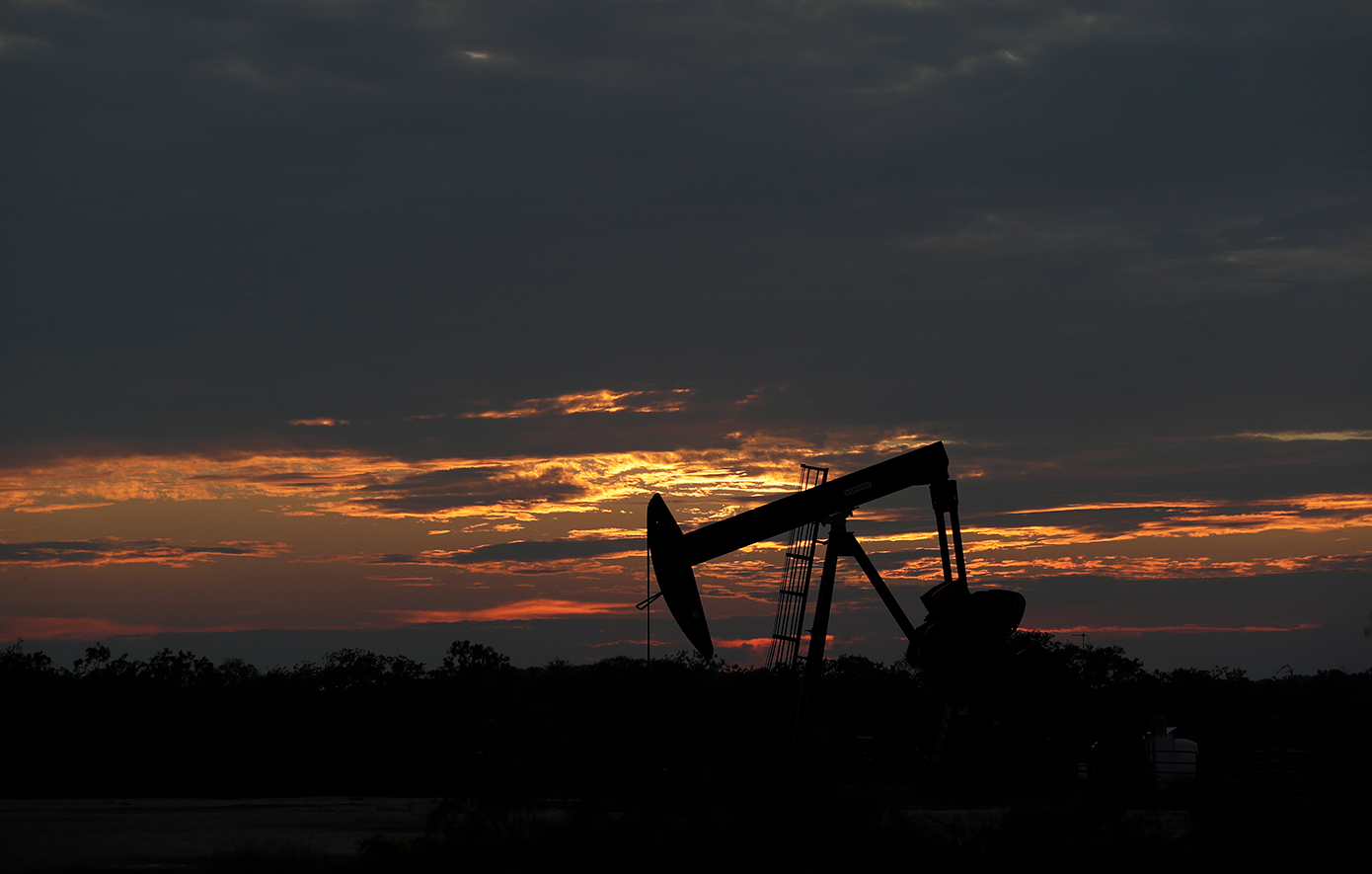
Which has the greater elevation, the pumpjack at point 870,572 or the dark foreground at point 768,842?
the pumpjack at point 870,572

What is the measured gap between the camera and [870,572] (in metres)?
20.0

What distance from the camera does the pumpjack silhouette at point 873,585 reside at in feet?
61.6

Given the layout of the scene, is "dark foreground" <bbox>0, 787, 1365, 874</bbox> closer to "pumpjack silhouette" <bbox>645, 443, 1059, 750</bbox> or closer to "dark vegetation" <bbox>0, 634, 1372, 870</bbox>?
"dark vegetation" <bbox>0, 634, 1372, 870</bbox>

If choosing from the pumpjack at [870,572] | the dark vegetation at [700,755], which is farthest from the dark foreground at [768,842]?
the pumpjack at [870,572]

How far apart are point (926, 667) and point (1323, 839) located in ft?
25.2

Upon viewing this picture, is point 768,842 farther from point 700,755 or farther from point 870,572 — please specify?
point 870,572

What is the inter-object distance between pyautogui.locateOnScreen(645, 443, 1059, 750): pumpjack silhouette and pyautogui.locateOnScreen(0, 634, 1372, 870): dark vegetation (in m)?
0.73

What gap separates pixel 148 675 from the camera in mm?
55906

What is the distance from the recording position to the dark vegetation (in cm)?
1319

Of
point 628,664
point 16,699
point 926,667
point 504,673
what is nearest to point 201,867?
point 926,667

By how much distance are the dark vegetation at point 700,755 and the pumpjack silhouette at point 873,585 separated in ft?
2.40

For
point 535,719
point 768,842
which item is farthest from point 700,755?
point 535,719

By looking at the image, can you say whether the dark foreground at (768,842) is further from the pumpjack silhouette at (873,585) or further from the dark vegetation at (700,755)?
the pumpjack silhouette at (873,585)

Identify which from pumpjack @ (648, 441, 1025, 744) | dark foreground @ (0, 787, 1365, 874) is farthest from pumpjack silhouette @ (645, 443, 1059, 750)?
dark foreground @ (0, 787, 1365, 874)
